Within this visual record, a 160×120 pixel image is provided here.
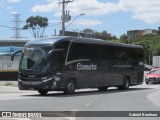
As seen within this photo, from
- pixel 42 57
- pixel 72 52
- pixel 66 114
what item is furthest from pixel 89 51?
pixel 66 114

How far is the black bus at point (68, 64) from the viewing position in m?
25.8

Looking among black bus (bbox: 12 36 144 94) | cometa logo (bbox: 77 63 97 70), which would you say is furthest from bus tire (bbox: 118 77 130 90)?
cometa logo (bbox: 77 63 97 70)

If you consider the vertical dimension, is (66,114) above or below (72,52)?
below

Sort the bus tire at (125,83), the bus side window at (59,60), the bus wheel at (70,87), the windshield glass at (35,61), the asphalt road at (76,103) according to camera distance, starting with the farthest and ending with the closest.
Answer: the bus tire at (125,83) < the bus wheel at (70,87) < the bus side window at (59,60) < the windshield glass at (35,61) < the asphalt road at (76,103)

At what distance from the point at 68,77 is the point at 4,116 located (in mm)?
12760

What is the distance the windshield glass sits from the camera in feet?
84.5

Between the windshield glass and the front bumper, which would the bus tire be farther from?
the windshield glass

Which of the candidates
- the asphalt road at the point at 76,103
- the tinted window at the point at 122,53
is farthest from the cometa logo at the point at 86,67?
the tinted window at the point at 122,53

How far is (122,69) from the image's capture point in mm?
34344

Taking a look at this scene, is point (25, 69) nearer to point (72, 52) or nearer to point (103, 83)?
point (72, 52)

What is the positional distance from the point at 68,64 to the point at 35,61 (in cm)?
211

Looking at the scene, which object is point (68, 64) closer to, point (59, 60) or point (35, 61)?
point (59, 60)

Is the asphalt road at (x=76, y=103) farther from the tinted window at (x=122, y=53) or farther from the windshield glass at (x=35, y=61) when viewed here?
the tinted window at (x=122, y=53)

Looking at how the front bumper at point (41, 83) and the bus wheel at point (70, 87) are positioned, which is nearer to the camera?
the front bumper at point (41, 83)
